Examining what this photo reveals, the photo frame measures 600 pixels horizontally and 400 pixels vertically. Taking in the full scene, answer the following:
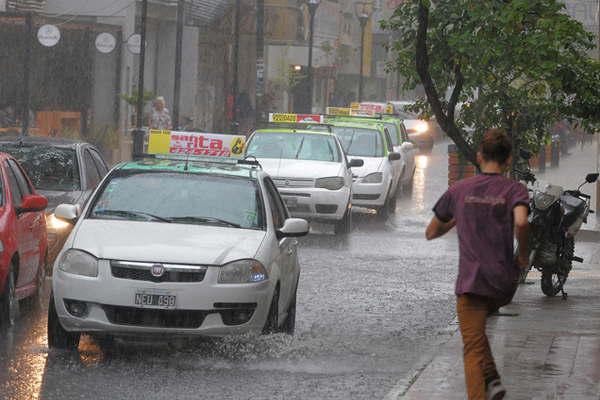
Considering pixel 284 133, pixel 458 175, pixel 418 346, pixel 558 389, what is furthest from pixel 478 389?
pixel 458 175

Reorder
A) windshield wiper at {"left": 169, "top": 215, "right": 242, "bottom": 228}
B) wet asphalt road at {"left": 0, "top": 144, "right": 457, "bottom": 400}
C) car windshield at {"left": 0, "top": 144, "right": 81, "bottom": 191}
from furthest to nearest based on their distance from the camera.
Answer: car windshield at {"left": 0, "top": 144, "right": 81, "bottom": 191}, windshield wiper at {"left": 169, "top": 215, "right": 242, "bottom": 228}, wet asphalt road at {"left": 0, "top": 144, "right": 457, "bottom": 400}

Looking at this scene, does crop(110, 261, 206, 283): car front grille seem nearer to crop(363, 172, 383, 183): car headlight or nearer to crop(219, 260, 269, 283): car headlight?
crop(219, 260, 269, 283): car headlight

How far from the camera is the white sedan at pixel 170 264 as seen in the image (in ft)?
34.2

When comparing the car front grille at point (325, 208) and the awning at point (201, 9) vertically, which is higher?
the awning at point (201, 9)

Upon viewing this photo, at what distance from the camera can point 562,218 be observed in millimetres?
15516

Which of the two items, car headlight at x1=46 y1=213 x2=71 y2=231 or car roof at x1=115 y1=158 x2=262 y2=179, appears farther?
car headlight at x1=46 y1=213 x2=71 y2=231

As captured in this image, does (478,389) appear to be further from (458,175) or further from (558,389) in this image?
(458,175)

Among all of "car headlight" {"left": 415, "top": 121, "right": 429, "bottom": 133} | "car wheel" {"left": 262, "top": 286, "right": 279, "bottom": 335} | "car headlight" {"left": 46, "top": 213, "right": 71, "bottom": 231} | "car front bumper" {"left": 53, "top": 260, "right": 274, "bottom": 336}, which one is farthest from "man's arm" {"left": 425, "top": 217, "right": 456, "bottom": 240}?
"car headlight" {"left": 415, "top": 121, "right": 429, "bottom": 133}

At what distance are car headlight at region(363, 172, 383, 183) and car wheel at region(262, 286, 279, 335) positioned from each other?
1488 cm

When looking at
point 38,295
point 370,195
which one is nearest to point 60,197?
point 38,295

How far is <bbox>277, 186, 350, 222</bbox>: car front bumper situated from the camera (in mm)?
22812

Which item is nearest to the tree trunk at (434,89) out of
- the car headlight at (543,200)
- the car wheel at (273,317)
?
the car headlight at (543,200)

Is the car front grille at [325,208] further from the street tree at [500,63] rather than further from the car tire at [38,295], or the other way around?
the car tire at [38,295]

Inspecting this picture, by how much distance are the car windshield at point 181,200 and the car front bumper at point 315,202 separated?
420 inches
